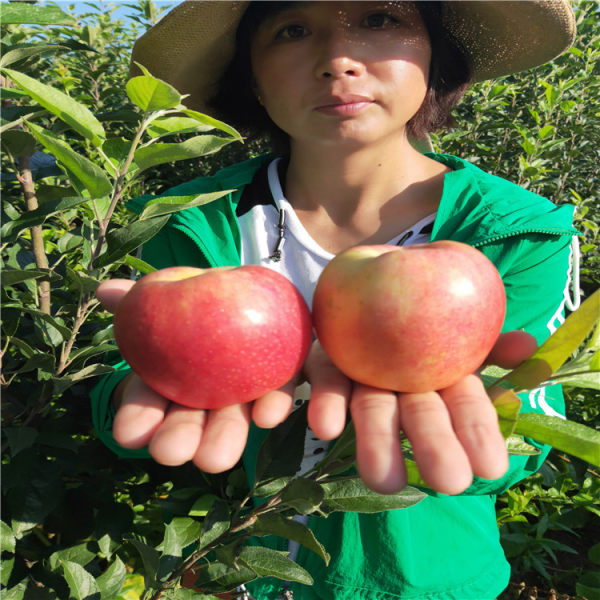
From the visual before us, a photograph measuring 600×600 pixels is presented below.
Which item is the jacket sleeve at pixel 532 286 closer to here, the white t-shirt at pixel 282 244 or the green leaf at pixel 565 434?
the white t-shirt at pixel 282 244

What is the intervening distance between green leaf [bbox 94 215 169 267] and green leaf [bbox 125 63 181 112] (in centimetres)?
18

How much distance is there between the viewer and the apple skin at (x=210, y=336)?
2.54 ft

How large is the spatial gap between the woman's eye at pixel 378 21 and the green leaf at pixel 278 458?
2.83 ft

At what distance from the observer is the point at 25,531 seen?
3.83 ft

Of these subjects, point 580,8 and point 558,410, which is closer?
point 558,410

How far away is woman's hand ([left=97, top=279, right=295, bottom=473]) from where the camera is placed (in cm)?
68

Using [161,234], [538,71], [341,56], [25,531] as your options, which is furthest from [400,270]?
[538,71]

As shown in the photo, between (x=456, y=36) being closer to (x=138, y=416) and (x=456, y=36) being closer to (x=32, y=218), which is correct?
(x=32, y=218)

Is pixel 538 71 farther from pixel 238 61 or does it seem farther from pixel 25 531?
pixel 25 531

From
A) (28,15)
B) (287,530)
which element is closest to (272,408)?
(287,530)

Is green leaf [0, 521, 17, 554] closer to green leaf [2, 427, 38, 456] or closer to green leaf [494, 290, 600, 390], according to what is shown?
green leaf [2, 427, 38, 456]

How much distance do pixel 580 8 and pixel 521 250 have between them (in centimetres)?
252

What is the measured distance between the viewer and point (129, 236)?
3.01 feet

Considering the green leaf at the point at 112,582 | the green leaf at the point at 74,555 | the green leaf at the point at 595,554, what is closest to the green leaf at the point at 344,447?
the green leaf at the point at 112,582
